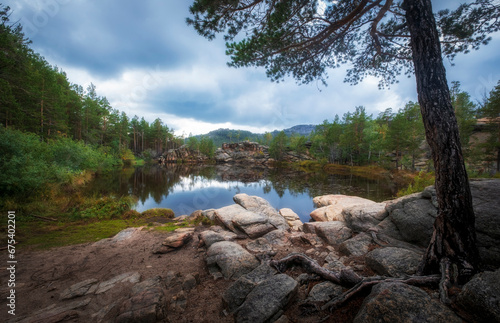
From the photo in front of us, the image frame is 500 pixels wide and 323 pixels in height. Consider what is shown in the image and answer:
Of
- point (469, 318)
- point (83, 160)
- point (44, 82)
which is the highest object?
point (44, 82)

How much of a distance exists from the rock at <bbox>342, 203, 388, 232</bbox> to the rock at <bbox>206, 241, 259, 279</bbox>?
186 inches

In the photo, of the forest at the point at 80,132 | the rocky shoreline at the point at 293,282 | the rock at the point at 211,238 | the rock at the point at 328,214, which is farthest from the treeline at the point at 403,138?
the rock at the point at 211,238

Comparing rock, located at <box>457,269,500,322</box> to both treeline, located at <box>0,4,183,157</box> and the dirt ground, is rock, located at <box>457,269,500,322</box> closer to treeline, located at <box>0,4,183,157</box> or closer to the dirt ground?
the dirt ground

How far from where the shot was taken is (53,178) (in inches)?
497

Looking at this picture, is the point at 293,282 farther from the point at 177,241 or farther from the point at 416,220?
the point at 416,220

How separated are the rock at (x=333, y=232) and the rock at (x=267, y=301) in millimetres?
3865

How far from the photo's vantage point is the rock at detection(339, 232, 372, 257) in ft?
16.3

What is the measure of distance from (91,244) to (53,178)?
36.7 feet

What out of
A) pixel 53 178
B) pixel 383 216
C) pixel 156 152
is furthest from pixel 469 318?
pixel 156 152

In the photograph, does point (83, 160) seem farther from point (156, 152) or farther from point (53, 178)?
point (156, 152)

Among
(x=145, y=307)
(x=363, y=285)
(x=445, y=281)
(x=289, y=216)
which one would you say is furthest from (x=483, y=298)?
(x=289, y=216)

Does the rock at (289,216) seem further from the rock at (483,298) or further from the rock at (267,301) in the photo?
the rock at (483,298)

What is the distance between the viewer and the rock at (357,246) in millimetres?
4977

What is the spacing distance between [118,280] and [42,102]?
33.3 m
